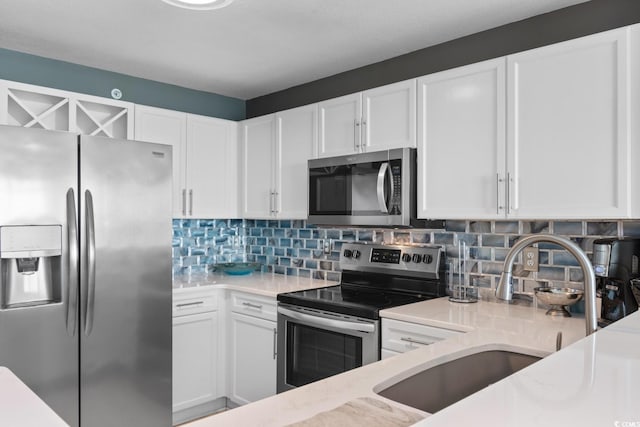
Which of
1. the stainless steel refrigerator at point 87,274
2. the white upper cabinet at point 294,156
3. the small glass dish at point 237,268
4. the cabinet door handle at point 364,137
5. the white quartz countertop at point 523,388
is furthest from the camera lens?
the small glass dish at point 237,268

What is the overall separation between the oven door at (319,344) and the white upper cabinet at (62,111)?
1.63 metres

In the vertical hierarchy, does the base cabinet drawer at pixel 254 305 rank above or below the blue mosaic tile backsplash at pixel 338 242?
below

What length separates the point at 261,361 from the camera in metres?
3.10

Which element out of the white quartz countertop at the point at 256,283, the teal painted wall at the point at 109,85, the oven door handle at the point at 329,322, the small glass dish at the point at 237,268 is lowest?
the oven door handle at the point at 329,322

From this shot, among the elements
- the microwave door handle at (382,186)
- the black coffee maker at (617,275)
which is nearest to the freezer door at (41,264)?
the microwave door handle at (382,186)

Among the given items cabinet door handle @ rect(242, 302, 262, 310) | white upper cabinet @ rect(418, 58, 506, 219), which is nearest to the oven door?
cabinet door handle @ rect(242, 302, 262, 310)

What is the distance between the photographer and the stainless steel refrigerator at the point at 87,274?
7.50ft

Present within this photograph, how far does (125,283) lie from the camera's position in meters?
2.62

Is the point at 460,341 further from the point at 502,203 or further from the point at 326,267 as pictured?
the point at 326,267

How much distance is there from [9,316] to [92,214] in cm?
60

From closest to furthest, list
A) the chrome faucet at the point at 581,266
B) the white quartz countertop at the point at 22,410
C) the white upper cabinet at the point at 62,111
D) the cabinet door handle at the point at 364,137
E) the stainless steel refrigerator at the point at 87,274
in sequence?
the white quartz countertop at the point at 22,410, the chrome faucet at the point at 581,266, the stainless steel refrigerator at the point at 87,274, the white upper cabinet at the point at 62,111, the cabinet door handle at the point at 364,137

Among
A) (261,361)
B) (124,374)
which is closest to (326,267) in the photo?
(261,361)

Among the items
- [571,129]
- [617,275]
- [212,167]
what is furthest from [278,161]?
[617,275]

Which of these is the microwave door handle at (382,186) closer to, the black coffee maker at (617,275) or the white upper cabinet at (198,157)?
the black coffee maker at (617,275)
